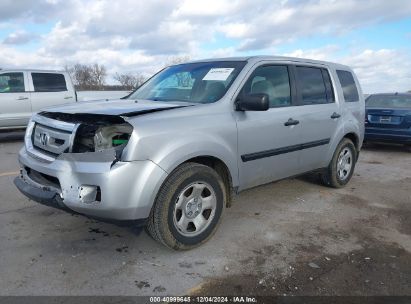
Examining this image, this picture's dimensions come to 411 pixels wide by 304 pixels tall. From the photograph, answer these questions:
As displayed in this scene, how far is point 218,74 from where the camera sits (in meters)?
4.54

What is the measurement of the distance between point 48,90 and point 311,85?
321 inches

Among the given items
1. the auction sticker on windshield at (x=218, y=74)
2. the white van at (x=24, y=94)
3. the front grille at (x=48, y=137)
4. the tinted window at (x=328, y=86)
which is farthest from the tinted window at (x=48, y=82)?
the tinted window at (x=328, y=86)

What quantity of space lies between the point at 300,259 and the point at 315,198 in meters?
2.09

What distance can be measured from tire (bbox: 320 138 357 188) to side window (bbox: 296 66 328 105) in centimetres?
85

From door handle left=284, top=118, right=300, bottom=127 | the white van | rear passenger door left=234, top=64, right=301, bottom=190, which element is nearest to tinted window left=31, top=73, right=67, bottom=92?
the white van

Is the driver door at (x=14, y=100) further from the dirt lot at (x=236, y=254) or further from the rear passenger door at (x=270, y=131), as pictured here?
the rear passenger door at (x=270, y=131)

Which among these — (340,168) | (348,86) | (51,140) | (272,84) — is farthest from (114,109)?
(348,86)

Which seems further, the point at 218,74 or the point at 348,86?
the point at 348,86

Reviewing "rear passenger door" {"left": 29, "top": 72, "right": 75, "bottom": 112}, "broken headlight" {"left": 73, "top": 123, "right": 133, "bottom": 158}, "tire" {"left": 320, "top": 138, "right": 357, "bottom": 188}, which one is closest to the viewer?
"broken headlight" {"left": 73, "top": 123, "right": 133, "bottom": 158}

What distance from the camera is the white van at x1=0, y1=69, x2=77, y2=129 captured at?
419 inches

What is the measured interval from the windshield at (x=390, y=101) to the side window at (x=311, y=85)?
5449mm

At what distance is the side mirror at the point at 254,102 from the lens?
13.3 ft

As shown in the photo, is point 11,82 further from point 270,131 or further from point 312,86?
point 270,131

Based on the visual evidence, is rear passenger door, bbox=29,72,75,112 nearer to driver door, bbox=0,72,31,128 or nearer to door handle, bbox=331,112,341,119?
driver door, bbox=0,72,31,128
